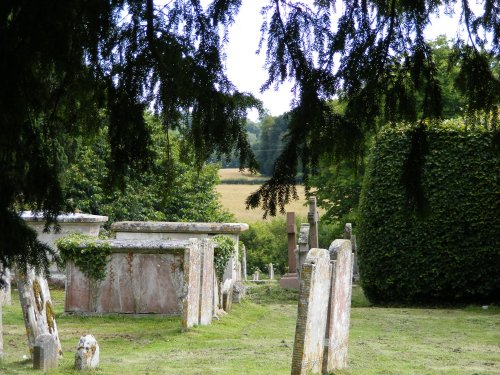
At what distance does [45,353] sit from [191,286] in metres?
3.99

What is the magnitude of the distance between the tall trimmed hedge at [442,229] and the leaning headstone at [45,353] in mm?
10242

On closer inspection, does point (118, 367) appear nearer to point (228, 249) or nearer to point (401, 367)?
point (401, 367)

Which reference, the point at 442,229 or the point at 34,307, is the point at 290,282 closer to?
the point at 442,229

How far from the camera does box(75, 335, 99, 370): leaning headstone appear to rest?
8.92 m

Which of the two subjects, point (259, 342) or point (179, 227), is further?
point (179, 227)

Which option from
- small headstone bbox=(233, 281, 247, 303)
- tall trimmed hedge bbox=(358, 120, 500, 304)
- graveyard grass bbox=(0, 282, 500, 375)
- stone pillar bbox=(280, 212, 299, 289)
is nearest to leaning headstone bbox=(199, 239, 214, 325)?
graveyard grass bbox=(0, 282, 500, 375)

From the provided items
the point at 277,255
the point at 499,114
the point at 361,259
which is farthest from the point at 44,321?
the point at 277,255

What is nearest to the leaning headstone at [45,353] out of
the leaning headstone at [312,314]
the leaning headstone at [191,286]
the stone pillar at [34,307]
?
the stone pillar at [34,307]

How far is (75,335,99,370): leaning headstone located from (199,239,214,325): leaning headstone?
4.30 metres

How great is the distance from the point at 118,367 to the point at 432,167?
11.0 metres

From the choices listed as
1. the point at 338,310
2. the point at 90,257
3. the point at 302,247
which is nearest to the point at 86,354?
the point at 338,310

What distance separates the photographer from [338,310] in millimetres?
9516

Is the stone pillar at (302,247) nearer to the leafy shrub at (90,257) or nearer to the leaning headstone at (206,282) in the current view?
the leafy shrub at (90,257)

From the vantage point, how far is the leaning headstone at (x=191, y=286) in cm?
1259
